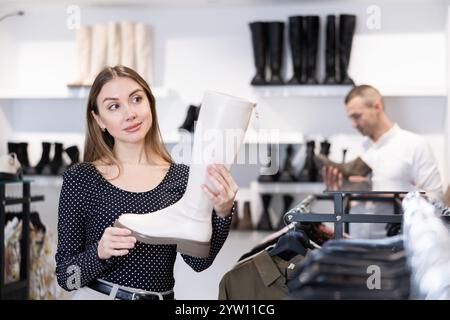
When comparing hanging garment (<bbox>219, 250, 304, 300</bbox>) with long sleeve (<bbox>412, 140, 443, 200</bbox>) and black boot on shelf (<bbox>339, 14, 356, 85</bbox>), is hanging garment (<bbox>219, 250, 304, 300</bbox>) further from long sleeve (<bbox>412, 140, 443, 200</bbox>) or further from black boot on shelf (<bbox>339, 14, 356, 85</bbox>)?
black boot on shelf (<bbox>339, 14, 356, 85</bbox>)

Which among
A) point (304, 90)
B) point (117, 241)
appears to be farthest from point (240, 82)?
point (117, 241)

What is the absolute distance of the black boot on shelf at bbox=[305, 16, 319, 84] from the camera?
3.07 meters

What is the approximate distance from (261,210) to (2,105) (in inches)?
52.6

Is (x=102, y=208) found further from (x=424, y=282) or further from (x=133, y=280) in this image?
(x=424, y=282)

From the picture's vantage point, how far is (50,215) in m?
3.44

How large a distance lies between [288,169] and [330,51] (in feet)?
1.75

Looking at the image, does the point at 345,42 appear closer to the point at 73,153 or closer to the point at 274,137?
the point at 274,137

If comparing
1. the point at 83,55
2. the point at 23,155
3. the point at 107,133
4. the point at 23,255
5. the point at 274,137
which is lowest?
the point at 23,255

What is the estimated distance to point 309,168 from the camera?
308cm

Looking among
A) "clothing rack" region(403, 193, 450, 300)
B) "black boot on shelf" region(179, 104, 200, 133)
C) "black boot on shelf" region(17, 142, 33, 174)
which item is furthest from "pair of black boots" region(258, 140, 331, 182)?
"clothing rack" region(403, 193, 450, 300)

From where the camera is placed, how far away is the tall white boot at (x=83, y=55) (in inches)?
127

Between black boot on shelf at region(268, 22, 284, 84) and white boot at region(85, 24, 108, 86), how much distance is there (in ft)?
2.41

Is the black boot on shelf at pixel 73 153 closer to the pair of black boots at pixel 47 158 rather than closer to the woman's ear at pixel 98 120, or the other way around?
the pair of black boots at pixel 47 158
